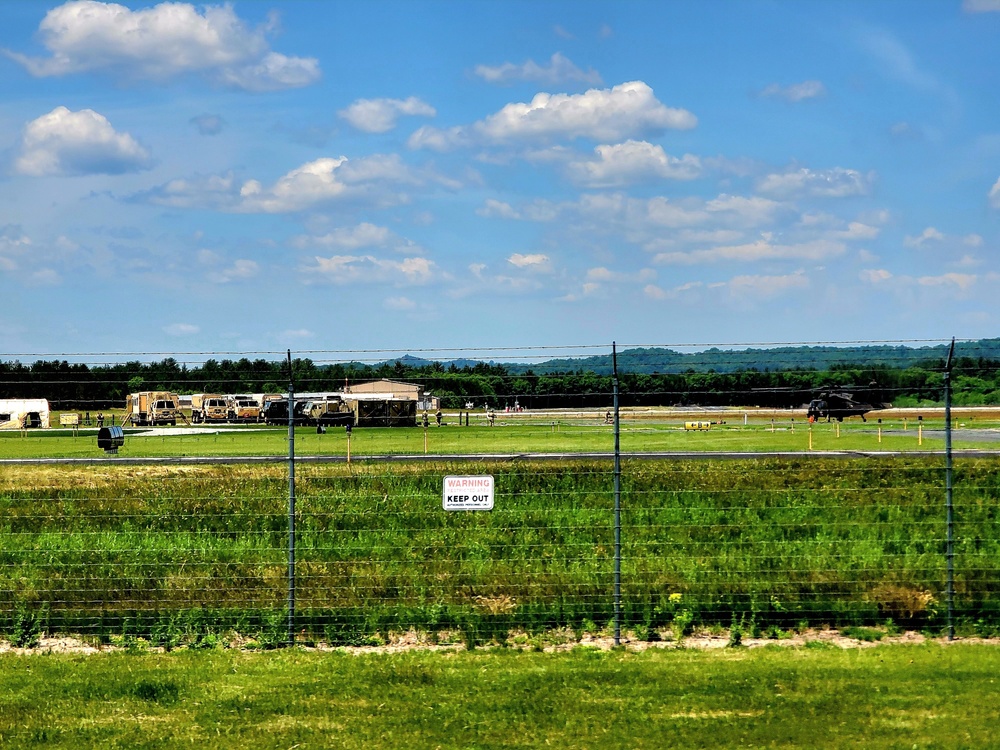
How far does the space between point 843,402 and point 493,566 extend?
5233mm

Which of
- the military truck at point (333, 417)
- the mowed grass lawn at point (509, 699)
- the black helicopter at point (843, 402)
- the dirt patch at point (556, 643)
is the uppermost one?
the black helicopter at point (843, 402)

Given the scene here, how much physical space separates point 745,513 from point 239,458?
15182 mm

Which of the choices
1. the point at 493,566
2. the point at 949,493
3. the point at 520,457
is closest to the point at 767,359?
the point at 949,493

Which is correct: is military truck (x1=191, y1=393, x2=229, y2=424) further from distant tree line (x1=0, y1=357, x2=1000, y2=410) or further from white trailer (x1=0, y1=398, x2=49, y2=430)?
white trailer (x1=0, y1=398, x2=49, y2=430)

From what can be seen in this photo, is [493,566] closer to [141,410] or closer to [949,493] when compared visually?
[141,410]

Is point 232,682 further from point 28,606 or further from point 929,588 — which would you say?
point 929,588

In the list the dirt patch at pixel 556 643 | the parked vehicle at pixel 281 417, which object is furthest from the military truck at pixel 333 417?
the dirt patch at pixel 556 643

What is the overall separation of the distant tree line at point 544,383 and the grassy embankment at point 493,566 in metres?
1.14

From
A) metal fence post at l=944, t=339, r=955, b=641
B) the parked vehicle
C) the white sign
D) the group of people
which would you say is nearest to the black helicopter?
metal fence post at l=944, t=339, r=955, b=641

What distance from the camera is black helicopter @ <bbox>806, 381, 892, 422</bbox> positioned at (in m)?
12.4

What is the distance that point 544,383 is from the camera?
12.8 metres

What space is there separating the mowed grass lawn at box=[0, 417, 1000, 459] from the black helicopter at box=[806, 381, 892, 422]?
243 millimetres

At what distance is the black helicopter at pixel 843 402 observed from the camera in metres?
12.4

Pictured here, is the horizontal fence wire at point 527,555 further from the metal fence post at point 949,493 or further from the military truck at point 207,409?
the military truck at point 207,409
